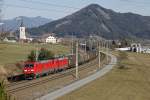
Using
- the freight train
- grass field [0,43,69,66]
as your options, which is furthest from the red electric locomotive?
grass field [0,43,69,66]

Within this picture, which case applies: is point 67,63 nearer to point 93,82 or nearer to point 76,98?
point 93,82

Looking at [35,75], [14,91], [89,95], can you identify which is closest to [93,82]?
[35,75]

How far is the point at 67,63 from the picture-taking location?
293 ft

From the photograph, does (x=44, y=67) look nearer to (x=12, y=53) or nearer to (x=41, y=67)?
(x=41, y=67)

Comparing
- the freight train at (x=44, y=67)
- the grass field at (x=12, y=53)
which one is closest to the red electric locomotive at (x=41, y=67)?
the freight train at (x=44, y=67)

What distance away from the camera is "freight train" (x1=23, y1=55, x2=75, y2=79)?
63469 millimetres

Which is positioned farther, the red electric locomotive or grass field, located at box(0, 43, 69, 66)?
grass field, located at box(0, 43, 69, 66)

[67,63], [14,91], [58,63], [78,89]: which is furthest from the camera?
[67,63]

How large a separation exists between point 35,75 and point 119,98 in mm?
20848

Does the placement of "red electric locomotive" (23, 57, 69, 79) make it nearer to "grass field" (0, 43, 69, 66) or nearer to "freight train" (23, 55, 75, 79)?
"freight train" (23, 55, 75, 79)

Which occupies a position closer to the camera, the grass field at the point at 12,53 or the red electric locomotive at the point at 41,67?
the red electric locomotive at the point at 41,67

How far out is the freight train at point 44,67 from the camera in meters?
63.5

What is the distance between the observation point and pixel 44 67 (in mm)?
68875

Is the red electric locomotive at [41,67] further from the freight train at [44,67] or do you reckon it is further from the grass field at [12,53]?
the grass field at [12,53]
